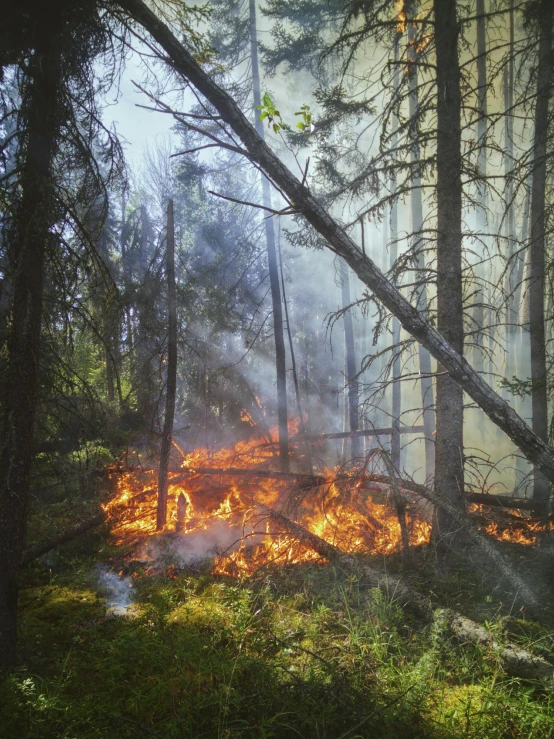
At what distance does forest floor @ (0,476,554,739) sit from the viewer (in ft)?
11.0

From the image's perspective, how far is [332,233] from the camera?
14.2ft

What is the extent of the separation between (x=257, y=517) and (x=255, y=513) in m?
0.13

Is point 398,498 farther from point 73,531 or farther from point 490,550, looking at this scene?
point 73,531

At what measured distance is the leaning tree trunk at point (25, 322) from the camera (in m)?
4.32

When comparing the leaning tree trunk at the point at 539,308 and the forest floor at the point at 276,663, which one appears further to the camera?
the leaning tree trunk at the point at 539,308

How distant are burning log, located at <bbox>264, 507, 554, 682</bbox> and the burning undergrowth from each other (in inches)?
23.8

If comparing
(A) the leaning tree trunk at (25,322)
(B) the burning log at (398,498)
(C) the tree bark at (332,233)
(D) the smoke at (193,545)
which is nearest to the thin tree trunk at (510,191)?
(C) the tree bark at (332,233)

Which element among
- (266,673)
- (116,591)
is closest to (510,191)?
(266,673)

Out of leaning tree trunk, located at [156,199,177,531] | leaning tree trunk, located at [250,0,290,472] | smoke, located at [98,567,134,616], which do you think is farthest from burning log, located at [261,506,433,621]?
leaning tree trunk, located at [250,0,290,472]

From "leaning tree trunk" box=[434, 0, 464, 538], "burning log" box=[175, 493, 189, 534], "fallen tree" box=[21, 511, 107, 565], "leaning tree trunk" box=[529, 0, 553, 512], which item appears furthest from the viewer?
"burning log" box=[175, 493, 189, 534]

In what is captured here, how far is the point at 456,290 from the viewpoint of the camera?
630cm

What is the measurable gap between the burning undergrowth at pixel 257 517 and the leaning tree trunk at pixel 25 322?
126 inches

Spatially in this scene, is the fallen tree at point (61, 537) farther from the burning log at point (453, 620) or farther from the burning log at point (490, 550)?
the burning log at point (490, 550)

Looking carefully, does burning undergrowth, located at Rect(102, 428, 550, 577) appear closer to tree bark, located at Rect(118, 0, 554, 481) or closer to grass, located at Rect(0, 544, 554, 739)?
grass, located at Rect(0, 544, 554, 739)
